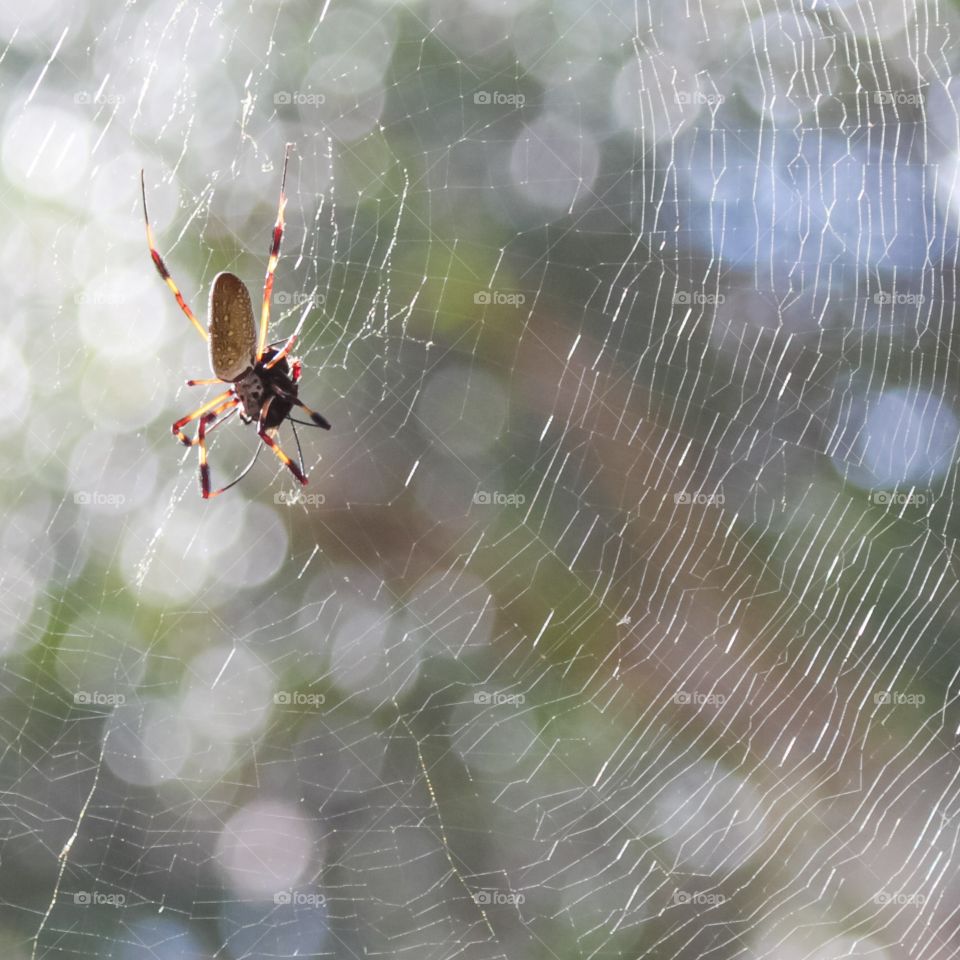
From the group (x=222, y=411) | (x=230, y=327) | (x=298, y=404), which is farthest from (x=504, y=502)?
(x=230, y=327)

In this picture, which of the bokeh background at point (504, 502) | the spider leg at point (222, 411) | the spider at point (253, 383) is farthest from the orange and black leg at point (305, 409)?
the bokeh background at point (504, 502)

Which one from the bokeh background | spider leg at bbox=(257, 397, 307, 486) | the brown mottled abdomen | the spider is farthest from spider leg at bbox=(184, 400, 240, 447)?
the bokeh background

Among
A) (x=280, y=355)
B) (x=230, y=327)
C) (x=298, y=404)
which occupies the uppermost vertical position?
(x=230, y=327)

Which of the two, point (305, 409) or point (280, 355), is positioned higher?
point (280, 355)

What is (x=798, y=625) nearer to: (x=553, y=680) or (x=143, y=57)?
(x=553, y=680)

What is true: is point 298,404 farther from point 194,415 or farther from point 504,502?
point 504,502

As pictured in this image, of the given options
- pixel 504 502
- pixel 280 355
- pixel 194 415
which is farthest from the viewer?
pixel 504 502

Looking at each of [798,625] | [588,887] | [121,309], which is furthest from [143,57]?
[588,887]

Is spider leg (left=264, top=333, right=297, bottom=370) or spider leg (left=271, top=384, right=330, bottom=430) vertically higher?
spider leg (left=264, top=333, right=297, bottom=370)

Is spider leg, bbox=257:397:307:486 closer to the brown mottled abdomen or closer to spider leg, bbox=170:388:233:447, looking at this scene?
spider leg, bbox=170:388:233:447
